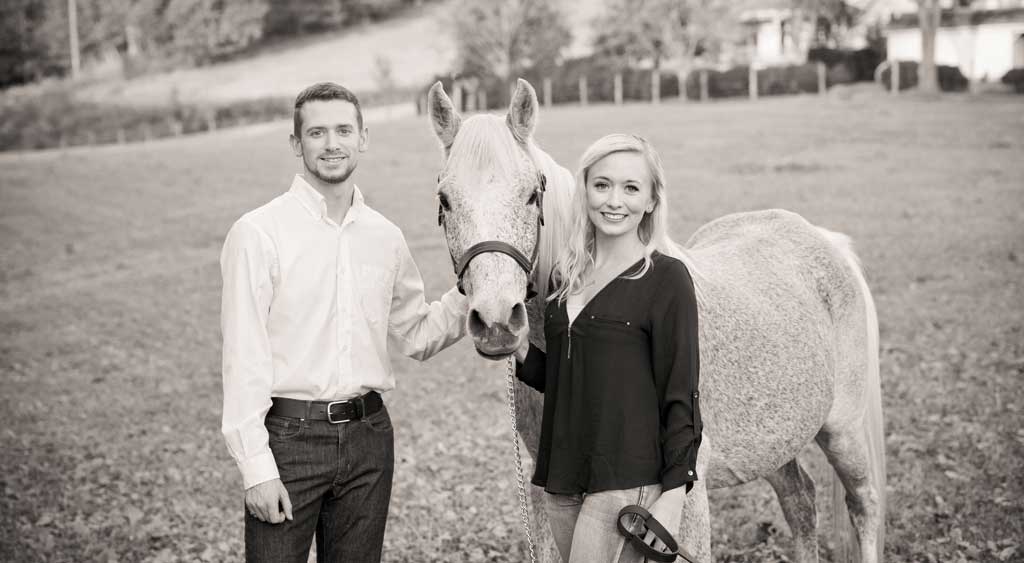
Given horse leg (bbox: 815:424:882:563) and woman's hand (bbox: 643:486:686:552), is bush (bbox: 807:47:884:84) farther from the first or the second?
woman's hand (bbox: 643:486:686:552)

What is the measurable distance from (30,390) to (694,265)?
354 inches

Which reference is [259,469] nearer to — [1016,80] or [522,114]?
[522,114]

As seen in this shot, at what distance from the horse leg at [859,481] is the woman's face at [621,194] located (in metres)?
2.42

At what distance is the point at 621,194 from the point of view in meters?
2.59

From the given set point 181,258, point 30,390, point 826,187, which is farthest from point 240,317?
point 826,187

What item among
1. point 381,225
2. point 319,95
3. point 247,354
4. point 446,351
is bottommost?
point 446,351

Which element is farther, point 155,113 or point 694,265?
point 155,113

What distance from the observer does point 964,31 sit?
41969 millimetres

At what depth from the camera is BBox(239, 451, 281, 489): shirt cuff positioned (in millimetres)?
2562

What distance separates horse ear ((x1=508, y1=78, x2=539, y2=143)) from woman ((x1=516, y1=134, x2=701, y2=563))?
0.27 meters

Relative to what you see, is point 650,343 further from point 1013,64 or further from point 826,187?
point 1013,64

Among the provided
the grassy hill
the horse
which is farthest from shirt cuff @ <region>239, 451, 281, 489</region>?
the grassy hill

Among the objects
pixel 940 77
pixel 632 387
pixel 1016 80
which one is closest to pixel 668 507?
pixel 632 387

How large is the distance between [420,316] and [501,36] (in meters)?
43.2
